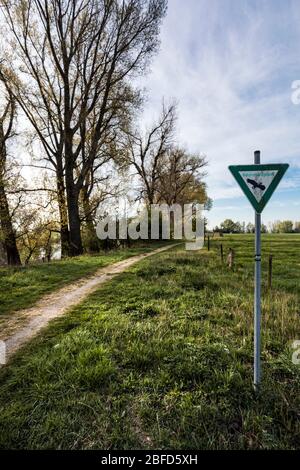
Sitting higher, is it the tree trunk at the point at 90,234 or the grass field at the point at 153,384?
the tree trunk at the point at 90,234

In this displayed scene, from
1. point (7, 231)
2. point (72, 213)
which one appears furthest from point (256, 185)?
point (7, 231)

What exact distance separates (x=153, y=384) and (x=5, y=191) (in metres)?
16.9

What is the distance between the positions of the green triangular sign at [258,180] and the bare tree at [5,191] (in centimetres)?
1674

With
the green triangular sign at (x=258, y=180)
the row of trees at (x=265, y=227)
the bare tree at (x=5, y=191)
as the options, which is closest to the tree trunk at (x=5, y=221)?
the bare tree at (x=5, y=191)

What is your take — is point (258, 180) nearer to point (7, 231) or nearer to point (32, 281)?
point (32, 281)

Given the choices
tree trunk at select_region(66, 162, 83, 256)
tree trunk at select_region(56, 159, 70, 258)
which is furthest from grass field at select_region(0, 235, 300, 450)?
tree trunk at select_region(56, 159, 70, 258)

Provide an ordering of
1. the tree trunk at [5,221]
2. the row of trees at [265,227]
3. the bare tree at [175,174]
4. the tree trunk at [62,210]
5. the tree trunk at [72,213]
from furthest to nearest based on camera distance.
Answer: the row of trees at [265,227] < the bare tree at [175,174] < the tree trunk at [62,210] < the tree trunk at [72,213] < the tree trunk at [5,221]

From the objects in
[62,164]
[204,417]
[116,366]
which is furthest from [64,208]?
[204,417]

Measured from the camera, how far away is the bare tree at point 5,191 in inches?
656

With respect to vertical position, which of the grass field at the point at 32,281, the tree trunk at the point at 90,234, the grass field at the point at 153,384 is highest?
the tree trunk at the point at 90,234

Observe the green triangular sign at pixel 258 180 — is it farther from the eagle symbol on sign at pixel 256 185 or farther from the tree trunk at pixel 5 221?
the tree trunk at pixel 5 221

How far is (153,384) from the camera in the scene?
3443 millimetres

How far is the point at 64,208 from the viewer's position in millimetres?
18984
